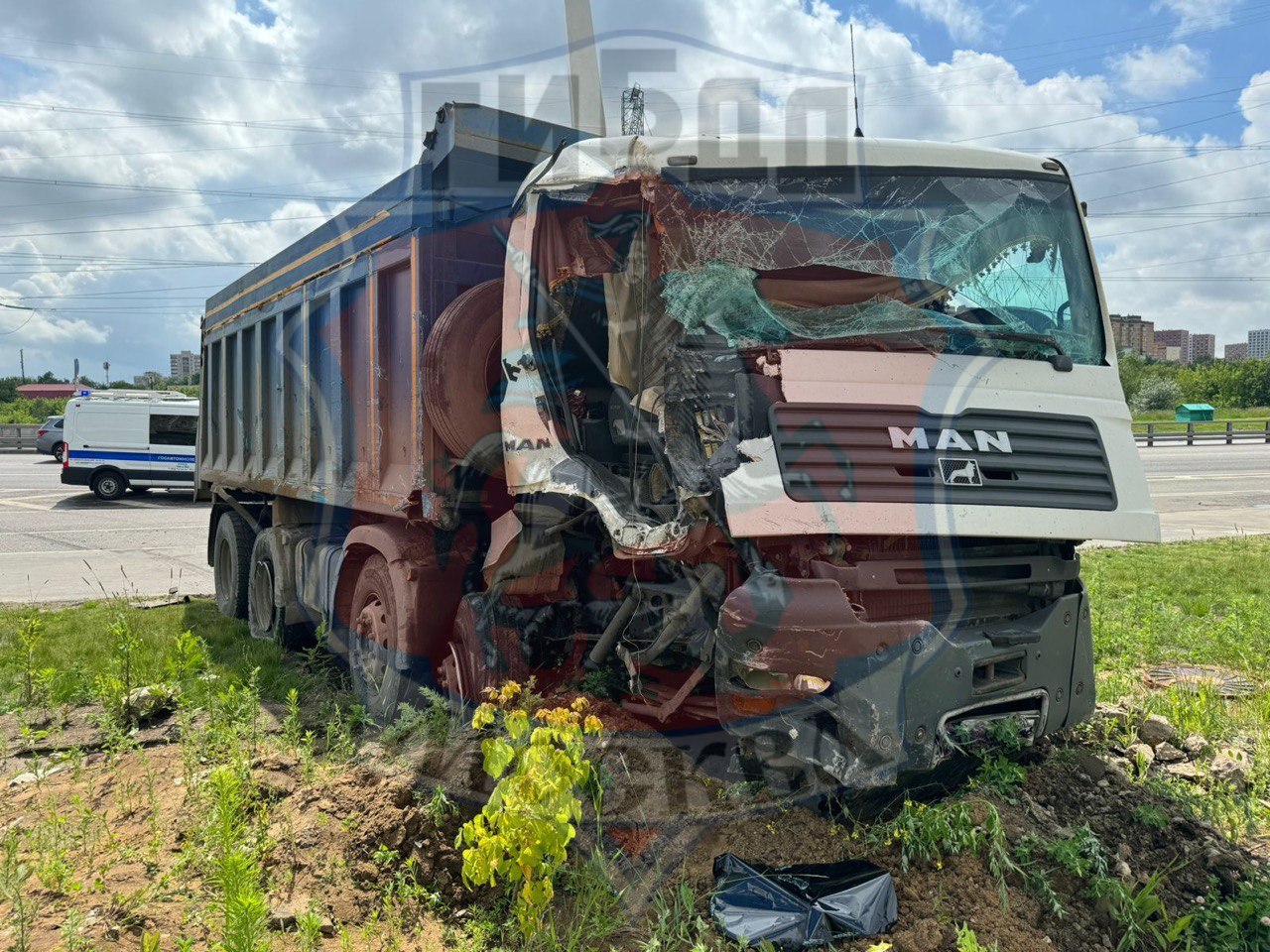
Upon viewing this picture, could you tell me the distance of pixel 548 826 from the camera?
298 cm

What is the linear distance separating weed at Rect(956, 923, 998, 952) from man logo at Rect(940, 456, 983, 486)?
1409 millimetres

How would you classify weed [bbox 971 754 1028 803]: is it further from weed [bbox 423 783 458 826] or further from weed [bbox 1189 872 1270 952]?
weed [bbox 423 783 458 826]

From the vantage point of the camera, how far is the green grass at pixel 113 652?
6000 mm

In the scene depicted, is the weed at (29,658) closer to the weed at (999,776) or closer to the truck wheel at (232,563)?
the truck wheel at (232,563)

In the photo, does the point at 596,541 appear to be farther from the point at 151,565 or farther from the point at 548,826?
the point at 151,565

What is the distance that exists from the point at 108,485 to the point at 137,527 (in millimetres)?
5710

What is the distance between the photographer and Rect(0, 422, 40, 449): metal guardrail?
3622 cm

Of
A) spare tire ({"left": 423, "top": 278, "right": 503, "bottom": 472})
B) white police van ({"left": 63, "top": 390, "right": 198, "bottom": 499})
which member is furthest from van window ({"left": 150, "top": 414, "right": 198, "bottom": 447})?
spare tire ({"left": 423, "top": 278, "right": 503, "bottom": 472})

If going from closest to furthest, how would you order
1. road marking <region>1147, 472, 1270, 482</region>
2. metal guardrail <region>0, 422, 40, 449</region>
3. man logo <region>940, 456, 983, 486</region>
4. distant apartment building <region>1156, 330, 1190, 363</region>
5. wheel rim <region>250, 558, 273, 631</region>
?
1. man logo <region>940, 456, 983, 486</region>
2. wheel rim <region>250, 558, 273, 631</region>
3. road marking <region>1147, 472, 1270, 482</region>
4. metal guardrail <region>0, 422, 40, 449</region>
5. distant apartment building <region>1156, 330, 1190, 363</region>

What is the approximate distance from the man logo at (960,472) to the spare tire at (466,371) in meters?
2.25

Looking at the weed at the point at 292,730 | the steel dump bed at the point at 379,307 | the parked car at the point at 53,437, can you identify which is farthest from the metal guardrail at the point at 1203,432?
the parked car at the point at 53,437

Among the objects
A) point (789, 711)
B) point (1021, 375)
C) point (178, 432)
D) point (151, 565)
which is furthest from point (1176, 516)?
point (178, 432)

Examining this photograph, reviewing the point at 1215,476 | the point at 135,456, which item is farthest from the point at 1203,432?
the point at 135,456

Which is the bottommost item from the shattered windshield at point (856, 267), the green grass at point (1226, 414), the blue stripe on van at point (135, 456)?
the blue stripe on van at point (135, 456)
